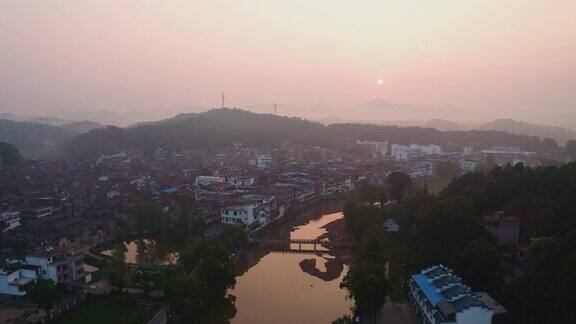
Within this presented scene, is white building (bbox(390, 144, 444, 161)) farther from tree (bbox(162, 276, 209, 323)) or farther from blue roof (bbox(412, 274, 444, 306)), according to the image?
tree (bbox(162, 276, 209, 323))

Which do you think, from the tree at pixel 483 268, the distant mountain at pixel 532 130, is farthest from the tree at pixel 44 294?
the distant mountain at pixel 532 130

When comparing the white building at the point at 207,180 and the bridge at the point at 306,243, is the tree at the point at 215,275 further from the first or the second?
the white building at the point at 207,180

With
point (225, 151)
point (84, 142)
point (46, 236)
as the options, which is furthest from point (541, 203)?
point (84, 142)

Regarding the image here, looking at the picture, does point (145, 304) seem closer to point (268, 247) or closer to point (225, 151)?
point (268, 247)

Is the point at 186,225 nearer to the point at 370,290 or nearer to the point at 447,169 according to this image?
the point at 370,290

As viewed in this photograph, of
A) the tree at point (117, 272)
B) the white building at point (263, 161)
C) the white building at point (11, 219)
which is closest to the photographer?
the tree at point (117, 272)

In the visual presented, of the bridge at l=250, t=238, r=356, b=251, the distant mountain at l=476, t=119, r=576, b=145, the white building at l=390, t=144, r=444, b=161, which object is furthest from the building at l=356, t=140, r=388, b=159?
the distant mountain at l=476, t=119, r=576, b=145
